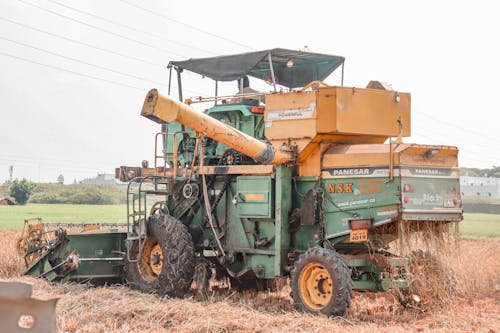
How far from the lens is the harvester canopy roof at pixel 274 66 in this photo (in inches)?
515

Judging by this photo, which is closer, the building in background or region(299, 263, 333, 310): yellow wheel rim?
region(299, 263, 333, 310): yellow wheel rim

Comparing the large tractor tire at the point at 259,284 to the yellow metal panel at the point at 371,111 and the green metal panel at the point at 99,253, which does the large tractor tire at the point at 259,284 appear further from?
the yellow metal panel at the point at 371,111

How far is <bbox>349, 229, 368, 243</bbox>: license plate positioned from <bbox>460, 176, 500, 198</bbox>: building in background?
6814 cm

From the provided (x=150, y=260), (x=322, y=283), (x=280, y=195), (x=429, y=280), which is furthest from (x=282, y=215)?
(x=150, y=260)

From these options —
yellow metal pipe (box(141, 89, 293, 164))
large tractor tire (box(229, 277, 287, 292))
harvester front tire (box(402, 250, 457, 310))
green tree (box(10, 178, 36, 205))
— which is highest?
green tree (box(10, 178, 36, 205))

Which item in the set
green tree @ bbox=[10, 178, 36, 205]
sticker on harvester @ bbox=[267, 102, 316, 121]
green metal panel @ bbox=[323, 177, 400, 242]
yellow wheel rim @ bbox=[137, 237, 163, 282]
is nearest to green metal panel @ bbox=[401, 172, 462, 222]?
green metal panel @ bbox=[323, 177, 400, 242]

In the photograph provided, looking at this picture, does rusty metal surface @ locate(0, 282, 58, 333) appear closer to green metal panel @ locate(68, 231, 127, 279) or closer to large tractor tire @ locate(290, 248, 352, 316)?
large tractor tire @ locate(290, 248, 352, 316)

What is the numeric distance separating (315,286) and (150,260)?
362cm

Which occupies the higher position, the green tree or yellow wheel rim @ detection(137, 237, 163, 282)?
the green tree

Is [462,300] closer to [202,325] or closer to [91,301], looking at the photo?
[202,325]

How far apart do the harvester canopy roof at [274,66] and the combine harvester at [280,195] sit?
2 centimetres

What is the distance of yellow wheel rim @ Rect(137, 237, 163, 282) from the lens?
12938mm

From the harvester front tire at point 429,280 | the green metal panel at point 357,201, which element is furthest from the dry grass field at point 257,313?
the green metal panel at point 357,201

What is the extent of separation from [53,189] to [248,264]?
165ft
